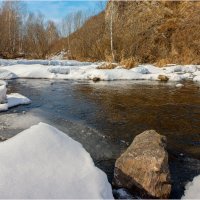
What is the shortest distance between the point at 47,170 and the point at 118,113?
4841 millimetres

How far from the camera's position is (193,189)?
4125 millimetres

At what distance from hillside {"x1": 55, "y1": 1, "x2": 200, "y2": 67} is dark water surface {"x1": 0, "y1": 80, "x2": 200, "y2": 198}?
14253mm

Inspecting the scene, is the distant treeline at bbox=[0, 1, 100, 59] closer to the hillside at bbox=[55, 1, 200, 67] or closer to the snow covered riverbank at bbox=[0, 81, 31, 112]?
the hillside at bbox=[55, 1, 200, 67]

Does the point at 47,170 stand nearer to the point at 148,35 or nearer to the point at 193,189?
the point at 193,189

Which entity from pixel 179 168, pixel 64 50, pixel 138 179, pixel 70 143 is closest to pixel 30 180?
pixel 70 143

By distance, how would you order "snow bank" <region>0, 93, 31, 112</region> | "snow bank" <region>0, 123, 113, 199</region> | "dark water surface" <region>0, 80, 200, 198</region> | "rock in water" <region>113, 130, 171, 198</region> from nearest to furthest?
"snow bank" <region>0, 123, 113, 199</region>, "rock in water" <region>113, 130, 171, 198</region>, "dark water surface" <region>0, 80, 200, 198</region>, "snow bank" <region>0, 93, 31, 112</region>

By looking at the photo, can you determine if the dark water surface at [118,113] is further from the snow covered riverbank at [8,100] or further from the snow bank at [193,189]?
the snow covered riverbank at [8,100]

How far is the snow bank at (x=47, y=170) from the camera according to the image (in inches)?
126

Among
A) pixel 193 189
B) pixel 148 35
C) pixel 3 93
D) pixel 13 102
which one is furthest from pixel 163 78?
pixel 148 35

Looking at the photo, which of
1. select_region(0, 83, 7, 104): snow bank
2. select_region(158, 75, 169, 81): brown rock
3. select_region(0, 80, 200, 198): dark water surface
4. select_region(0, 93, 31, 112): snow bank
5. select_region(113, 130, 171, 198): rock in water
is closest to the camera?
select_region(113, 130, 171, 198): rock in water

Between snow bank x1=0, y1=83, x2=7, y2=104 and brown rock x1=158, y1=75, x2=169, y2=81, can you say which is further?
brown rock x1=158, y1=75, x2=169, y2=81

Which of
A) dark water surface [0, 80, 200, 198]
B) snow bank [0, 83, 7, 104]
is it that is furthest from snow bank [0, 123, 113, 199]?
snow bank [0, 83, 7, 104]

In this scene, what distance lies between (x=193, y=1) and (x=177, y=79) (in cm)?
2152

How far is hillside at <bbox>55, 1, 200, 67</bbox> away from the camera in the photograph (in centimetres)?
2877
